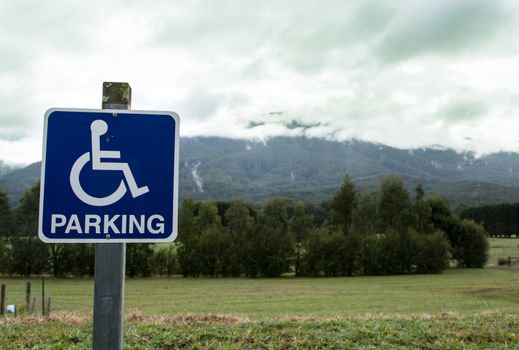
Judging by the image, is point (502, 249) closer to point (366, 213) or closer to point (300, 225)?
point (366, 213)

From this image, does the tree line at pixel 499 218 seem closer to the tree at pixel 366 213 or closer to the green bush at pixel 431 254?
the tree at pixel 366 213

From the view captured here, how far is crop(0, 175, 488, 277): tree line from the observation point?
179 ft

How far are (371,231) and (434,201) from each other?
40.9ft

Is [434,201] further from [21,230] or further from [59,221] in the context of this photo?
[59,221]

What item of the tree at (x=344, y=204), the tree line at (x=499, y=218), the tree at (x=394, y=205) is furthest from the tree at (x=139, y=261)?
the tree line at (x=499, y=218)

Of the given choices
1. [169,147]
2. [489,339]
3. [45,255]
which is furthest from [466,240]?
[169,147]

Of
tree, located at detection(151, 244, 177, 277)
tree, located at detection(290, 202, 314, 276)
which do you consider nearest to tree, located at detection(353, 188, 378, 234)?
tree, located at detection(290, 202, 314, 276)

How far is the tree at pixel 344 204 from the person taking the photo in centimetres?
6488

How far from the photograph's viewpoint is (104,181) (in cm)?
229

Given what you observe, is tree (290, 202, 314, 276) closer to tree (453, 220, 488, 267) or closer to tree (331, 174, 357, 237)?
tree (331, 174, 357, 237)

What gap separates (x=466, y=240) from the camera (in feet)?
222

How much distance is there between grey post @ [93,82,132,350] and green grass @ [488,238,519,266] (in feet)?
250

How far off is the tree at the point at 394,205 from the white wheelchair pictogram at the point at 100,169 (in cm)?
6575

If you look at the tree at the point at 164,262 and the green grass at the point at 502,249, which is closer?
the tree at the point at 164,262
